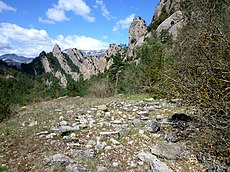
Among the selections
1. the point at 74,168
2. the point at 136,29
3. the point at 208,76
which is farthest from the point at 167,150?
the point at 136,29

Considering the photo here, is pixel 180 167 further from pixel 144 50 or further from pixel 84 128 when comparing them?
pixel 144 50

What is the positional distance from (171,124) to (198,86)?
123 inches

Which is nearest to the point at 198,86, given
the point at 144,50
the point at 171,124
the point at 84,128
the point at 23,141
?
the point at 171,124

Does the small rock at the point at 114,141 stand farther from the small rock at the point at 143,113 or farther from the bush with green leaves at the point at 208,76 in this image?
the small rock at the point at 143,113

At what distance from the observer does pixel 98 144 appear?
5930 millimetres

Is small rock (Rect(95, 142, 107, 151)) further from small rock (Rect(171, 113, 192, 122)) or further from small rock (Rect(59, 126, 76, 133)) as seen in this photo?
small rock (Rect(171, 113, 192, 122))

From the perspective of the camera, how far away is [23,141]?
6305 millimetres

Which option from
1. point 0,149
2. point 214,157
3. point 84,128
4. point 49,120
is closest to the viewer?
point 214,157

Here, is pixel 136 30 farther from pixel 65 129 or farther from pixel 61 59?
pixel 61 59

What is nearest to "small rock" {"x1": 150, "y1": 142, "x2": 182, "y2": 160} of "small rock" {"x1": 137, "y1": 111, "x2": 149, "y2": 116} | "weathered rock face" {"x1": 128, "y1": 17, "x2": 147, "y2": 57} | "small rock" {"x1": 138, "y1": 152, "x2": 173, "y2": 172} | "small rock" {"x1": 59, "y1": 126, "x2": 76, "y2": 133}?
"small rock" {"x1": 138, "y1": 152, "x2": 173, "y2": 172}

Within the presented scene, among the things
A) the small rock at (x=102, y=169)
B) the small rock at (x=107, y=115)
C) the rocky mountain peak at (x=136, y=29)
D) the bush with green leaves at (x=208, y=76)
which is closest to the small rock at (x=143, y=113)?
the small rock at (x=107, y=115)

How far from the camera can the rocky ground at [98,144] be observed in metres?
5.05

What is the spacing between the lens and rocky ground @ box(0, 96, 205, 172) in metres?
5.05

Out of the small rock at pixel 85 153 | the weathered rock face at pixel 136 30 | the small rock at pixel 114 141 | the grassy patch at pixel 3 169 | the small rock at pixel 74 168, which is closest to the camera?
the small rock at pixel 74 168
